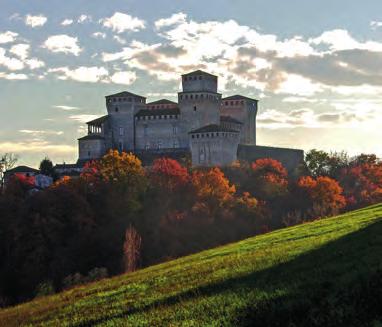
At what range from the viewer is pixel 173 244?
64812 mm

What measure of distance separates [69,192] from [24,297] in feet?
54.6

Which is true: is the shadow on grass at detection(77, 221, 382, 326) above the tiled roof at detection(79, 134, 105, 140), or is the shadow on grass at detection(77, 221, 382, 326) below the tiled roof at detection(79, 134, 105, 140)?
below

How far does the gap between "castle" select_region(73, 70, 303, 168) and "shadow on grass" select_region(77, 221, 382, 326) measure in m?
68.8

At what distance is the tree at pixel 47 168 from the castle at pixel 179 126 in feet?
14.4

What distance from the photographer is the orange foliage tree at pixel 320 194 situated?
7879 cm

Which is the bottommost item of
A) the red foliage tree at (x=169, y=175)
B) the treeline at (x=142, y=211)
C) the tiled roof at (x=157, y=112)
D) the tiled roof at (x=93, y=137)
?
the treeline at (x=142, y=211)

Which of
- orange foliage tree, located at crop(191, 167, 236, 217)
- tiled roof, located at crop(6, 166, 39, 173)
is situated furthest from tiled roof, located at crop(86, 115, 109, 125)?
orange foliage tree, located at crop(191, 167, 236, 217)

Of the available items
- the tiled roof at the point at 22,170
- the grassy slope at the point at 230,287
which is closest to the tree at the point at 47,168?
the tiled roof at the point at 22,170

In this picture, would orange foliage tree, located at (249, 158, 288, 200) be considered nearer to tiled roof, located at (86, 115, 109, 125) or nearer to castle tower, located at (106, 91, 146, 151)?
castle tower, located at (106, 91, 146, 151)

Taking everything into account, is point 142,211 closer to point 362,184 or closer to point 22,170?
point 22,170

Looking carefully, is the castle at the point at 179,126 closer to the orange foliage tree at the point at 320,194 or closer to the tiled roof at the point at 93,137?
the tiled roof at the point at 93,137

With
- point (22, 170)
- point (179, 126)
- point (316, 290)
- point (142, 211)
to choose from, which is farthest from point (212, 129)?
point (316, 290)

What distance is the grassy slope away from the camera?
1357cm

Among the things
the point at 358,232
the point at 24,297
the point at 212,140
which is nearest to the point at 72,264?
the point at 24,297
